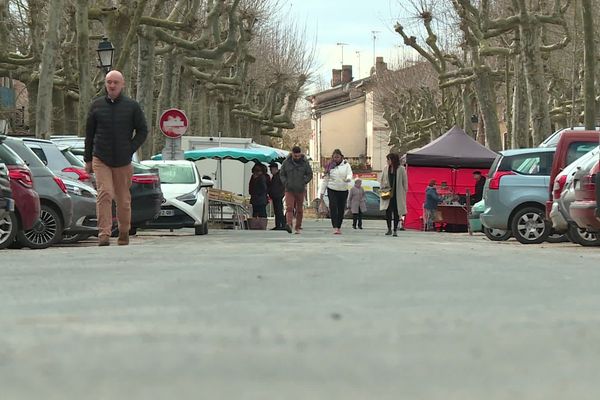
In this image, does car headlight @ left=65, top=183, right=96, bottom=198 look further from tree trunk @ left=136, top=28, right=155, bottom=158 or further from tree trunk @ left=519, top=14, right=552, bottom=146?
tree trunk @ left=519, top=14, right=552, bottom=146

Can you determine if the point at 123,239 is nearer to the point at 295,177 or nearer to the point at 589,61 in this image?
the point at 295,177

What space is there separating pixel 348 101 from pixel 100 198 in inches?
4176

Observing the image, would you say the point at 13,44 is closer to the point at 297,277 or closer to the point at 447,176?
the point at 447,176

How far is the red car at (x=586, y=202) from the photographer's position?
15148 mm

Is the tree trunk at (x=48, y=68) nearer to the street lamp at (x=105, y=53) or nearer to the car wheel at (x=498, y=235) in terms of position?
the street lamp at (x=105, y=53)

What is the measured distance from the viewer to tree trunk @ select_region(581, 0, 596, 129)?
27.8 m

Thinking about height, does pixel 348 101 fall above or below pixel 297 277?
above

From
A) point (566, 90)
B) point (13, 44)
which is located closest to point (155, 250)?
point (13, 44)

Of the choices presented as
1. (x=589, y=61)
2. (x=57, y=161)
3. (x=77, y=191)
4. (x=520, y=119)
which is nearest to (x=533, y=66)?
(x=520, y=119)

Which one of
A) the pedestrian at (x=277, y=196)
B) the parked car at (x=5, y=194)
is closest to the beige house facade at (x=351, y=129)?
the pedestrian at (x=277, y=196)

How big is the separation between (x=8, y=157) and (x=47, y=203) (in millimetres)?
1498

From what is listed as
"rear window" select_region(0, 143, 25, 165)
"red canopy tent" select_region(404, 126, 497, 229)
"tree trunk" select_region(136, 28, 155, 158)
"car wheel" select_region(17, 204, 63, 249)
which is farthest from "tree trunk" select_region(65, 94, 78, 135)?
"rear window" select_region(0, 143, 25, 165)

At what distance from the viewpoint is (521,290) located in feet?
26.5

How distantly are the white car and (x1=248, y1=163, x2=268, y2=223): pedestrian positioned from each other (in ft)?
17.2
